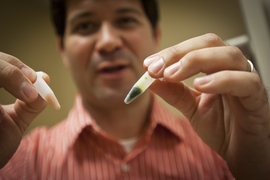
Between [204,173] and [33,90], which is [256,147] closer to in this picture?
[204,173]

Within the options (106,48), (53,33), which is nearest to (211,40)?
(106,48)

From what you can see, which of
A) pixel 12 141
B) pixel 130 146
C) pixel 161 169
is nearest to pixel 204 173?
pixel 161 169

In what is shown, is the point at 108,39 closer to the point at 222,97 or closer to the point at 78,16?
the point at 78,16

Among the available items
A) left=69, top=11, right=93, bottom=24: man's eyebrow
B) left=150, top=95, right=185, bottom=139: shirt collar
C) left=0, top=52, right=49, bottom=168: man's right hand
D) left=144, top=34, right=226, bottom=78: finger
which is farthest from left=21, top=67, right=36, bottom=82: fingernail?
left=150, top=95, right=185, bottom=139: shirt collar

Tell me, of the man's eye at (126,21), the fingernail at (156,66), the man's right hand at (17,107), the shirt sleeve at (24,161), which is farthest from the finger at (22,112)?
the man's eye at (126,21)

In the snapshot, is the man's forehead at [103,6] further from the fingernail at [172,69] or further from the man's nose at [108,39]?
the fingernail at [172,69]

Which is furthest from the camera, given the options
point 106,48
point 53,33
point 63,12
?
point 53,33

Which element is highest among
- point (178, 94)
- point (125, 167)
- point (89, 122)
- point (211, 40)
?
point (211, 40)
